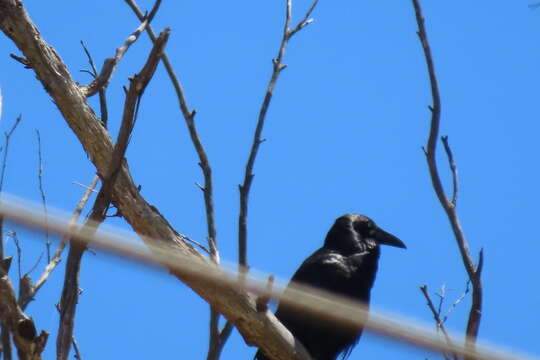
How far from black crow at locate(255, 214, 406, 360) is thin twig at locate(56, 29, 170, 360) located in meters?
2.77

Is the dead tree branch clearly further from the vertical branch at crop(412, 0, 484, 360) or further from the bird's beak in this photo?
the bird's beak

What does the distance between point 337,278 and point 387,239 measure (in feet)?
2.62

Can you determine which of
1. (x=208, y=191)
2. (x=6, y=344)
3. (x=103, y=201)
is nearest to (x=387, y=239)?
(x=208, y=191)

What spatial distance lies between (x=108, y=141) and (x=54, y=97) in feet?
0.93

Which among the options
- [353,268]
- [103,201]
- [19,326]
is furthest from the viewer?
[353,268]

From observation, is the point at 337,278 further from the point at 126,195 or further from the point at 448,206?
the point at 126,195

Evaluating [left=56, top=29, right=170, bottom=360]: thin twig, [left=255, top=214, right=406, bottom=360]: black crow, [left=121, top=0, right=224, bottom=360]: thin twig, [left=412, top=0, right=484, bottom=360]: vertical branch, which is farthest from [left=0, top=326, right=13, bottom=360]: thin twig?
[left=255, top=214, right=406, bottom=360]: black crow

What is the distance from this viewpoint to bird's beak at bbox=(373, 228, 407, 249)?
6.32m

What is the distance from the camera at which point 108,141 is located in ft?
10.9

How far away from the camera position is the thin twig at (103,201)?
2.61 metres

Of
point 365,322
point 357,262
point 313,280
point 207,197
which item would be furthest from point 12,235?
point 365,322

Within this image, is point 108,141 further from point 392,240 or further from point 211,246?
point 392,240

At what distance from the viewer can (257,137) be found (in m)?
3.52

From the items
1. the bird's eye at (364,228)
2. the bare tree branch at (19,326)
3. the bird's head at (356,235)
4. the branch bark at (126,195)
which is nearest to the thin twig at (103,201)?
the bare tree branch at (19,326)
